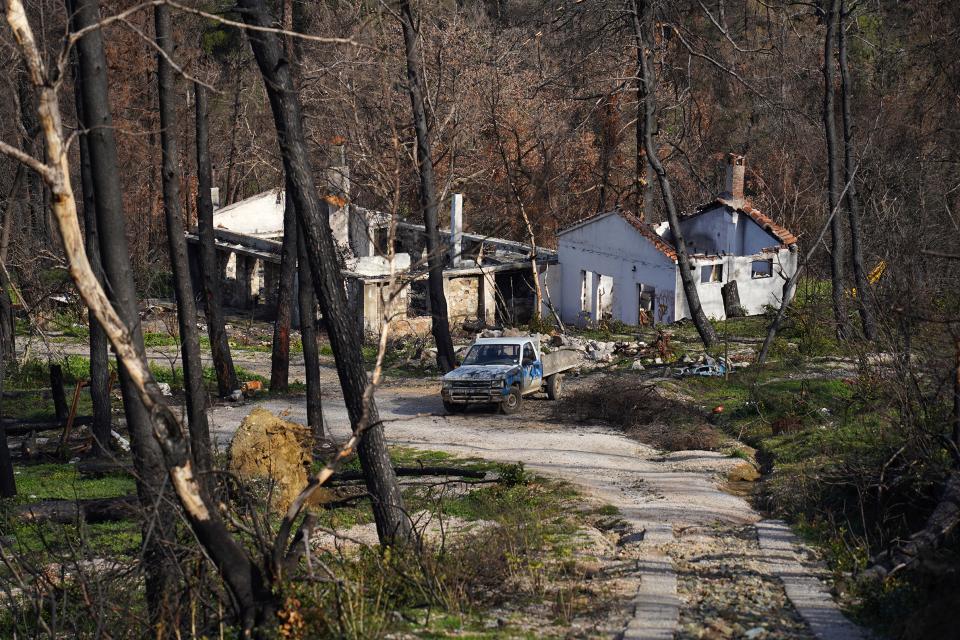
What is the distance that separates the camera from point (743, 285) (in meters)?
36.3

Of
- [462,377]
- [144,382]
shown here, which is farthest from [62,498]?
[144,382]

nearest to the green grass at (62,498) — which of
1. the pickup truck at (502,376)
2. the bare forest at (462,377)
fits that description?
the bare forest at (462,377)

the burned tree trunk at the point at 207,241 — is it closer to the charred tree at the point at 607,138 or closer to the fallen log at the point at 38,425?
the fallen log at the point at 38,425

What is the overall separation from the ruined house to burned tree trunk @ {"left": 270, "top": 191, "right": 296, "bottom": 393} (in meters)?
5.92

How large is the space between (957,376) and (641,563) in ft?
13.3

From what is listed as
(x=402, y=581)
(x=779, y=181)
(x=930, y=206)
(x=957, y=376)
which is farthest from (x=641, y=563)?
(x=779, y=181)

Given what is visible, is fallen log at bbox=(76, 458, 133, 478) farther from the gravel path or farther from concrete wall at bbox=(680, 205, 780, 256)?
concrete wall at bbox=(680, 205, 780, 256)

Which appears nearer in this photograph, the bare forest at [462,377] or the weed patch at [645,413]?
the bare forest at [462,377]

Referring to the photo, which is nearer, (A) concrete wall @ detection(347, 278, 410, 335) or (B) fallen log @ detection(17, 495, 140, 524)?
(B) fallen log @ detection(17, 495, 140, 524)

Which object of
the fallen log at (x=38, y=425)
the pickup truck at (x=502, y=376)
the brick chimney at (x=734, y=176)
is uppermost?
the brick chimney at (x=734, y=176)

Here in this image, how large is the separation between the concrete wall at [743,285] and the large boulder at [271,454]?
20838 mm

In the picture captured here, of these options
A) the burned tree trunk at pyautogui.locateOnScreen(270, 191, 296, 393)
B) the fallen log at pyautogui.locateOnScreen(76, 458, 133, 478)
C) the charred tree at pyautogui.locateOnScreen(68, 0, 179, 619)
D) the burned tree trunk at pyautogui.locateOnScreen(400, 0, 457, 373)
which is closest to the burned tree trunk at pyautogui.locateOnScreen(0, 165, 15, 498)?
the fallen log at pyautogui.locateOnScreen(76, 458, 133, 478)

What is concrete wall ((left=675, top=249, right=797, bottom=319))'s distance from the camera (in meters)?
34.9

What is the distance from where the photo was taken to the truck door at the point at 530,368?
22750mm
